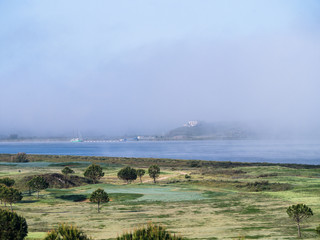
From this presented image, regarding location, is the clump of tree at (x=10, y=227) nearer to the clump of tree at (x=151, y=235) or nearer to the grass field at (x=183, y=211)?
the grass field at (x=183, y=211)

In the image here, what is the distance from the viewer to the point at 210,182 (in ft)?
289

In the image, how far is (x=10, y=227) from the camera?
25.5 metres

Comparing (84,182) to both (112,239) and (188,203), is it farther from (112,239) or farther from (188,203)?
(112,239)

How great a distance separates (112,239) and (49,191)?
152 feet

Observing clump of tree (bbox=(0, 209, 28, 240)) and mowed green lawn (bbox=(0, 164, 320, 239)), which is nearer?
clump of tree (bbox=(0, 209, 28, 240))

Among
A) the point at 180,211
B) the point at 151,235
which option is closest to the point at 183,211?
the point at 180,211

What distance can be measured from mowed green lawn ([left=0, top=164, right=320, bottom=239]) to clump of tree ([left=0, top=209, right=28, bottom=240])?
→ 27.3 feet

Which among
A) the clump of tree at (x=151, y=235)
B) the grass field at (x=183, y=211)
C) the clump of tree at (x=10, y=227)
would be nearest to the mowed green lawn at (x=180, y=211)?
the grass field at (x=183, y=211)

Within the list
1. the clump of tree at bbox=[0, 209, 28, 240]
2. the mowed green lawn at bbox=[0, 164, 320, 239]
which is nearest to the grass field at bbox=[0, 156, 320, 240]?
the mowed green lawn at bbox=[0, 164, 320, 239]

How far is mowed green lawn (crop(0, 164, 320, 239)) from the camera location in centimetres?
3725

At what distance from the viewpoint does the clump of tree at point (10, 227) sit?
25.0 metres

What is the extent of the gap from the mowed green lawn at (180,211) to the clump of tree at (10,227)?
327 inches

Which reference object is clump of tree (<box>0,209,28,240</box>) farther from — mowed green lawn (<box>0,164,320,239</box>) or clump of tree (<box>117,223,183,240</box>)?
clump of tree (<box>117,223,183,240</box>)

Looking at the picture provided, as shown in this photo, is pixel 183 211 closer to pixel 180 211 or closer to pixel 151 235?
pixel 180 211
